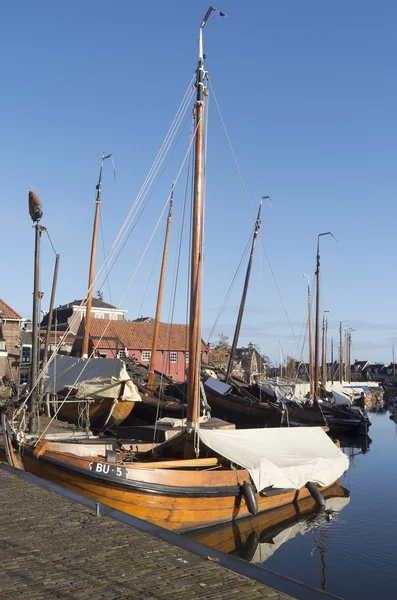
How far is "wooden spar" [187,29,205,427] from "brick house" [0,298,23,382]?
2717cm

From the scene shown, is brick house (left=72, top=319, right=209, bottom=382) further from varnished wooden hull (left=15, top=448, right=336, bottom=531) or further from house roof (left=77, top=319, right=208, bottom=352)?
varnished wooden hull (left=15, top=448, right=336, bottom=531)

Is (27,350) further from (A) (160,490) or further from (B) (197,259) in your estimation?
(A) (160,490)

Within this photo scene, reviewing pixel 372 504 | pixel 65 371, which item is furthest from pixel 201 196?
pixel 65 371

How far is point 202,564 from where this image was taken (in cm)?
688

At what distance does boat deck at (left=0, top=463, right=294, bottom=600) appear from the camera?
595cm

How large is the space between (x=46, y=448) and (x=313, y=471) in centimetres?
768

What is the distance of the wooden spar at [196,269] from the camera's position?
1416cm

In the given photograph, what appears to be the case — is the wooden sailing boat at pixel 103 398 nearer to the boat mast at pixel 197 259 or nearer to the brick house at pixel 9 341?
the boat mast at pixel 197 259

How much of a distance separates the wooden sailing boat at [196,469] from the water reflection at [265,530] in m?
0.26

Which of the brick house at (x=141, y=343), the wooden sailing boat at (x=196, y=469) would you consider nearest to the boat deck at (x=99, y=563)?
the wooden sailing boat at (x=196, y=469)

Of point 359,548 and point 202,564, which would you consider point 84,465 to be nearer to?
point 202,564

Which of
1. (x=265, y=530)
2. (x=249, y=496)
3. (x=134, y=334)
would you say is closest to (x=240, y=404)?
(x=265, y=530)

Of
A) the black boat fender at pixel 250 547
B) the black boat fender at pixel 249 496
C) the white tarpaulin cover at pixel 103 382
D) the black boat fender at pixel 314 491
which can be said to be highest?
the white tarpaulin cover at pixel 103 382

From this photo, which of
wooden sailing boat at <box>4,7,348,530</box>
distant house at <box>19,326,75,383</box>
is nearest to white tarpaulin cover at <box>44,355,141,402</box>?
wooden sailing boat at <box>4,7,348,530</box>
